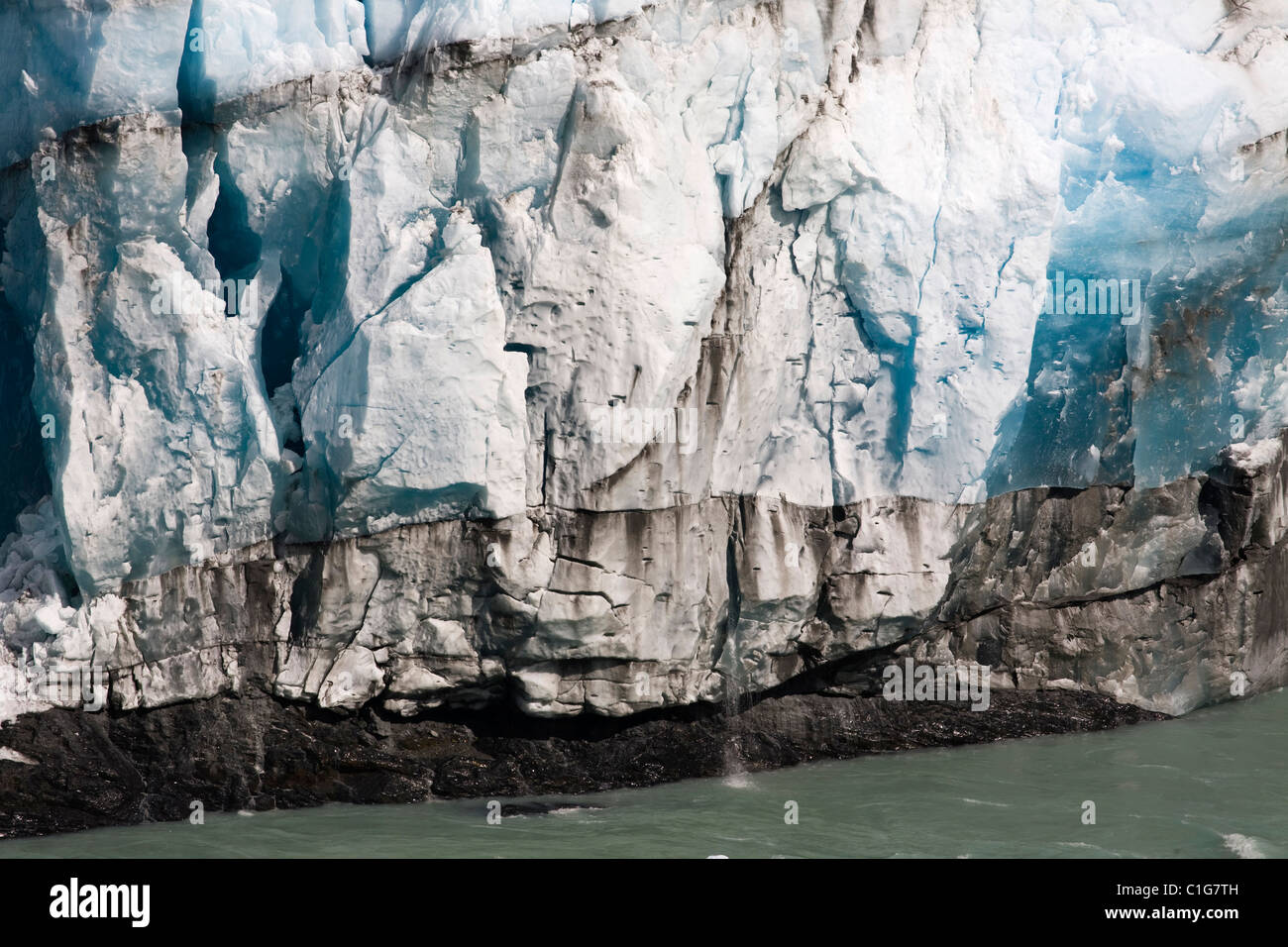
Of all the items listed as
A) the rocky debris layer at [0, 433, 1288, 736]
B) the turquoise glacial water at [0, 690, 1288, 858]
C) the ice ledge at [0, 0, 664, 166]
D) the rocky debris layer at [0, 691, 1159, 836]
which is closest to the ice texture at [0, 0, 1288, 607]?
the ice ledge at [0, 0, 664, 166]

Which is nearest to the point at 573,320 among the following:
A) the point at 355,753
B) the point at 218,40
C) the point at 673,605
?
the point at 673,605

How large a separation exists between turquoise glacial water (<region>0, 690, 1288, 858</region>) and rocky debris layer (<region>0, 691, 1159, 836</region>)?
0.23m

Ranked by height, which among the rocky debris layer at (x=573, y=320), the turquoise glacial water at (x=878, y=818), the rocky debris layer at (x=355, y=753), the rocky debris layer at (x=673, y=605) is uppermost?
the rocky debris layer at (x=573, y=320)

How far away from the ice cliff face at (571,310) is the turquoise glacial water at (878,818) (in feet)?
3.64

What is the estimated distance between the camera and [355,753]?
13.3 m

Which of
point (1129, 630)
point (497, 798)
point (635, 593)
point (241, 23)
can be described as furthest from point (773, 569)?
point (241, 23)

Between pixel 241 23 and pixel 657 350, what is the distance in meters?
4.59

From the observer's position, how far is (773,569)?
13.6 metres

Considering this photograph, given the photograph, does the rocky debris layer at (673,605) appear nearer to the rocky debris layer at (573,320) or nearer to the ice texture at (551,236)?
the rocky debris layer at (573,320)

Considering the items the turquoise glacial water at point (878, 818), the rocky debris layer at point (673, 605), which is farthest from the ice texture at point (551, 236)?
the turquoise glacial water at point (878, 818)

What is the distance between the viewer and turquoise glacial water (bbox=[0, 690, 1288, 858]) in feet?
38.7

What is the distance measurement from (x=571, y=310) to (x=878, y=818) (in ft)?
16.8

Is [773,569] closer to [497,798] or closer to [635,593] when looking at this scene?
[635,593]

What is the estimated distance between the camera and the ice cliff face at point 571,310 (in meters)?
12.8
